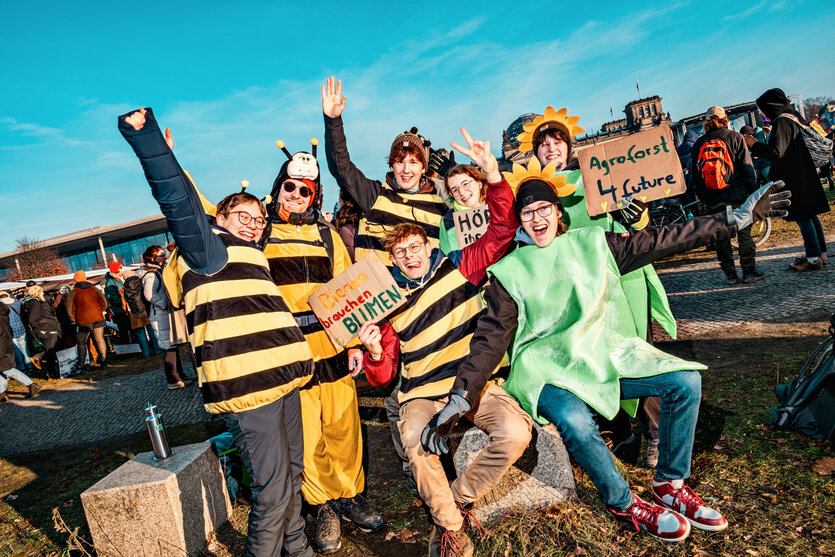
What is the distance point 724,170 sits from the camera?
677cm

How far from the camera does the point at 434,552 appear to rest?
2762mm

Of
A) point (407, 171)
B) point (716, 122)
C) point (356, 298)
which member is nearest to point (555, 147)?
point (407, 171)

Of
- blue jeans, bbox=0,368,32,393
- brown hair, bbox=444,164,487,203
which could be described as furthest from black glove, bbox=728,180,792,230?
blue jeans, bbox=0,368,32,393

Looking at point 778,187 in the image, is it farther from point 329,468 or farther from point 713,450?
point 329,468

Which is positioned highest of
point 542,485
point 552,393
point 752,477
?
point 552,393

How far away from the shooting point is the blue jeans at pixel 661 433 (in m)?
2.59

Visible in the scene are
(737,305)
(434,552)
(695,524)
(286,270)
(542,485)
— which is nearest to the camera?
(695,524)

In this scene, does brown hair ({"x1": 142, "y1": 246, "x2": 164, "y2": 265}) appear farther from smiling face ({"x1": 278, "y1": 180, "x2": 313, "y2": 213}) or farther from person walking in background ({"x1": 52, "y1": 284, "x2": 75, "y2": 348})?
person walking in background ({"x1": 52, "y1": 284, "x2": 75, "y2": 348})

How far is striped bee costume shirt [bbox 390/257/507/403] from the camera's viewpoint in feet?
9.91

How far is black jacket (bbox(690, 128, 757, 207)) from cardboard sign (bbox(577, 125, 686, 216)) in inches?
164

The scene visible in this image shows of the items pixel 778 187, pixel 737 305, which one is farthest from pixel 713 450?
pixel 737 305

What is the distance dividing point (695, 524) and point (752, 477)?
623 millimetres

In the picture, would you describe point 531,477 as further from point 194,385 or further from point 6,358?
point 6,358

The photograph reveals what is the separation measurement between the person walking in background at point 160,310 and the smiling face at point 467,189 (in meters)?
5.26
